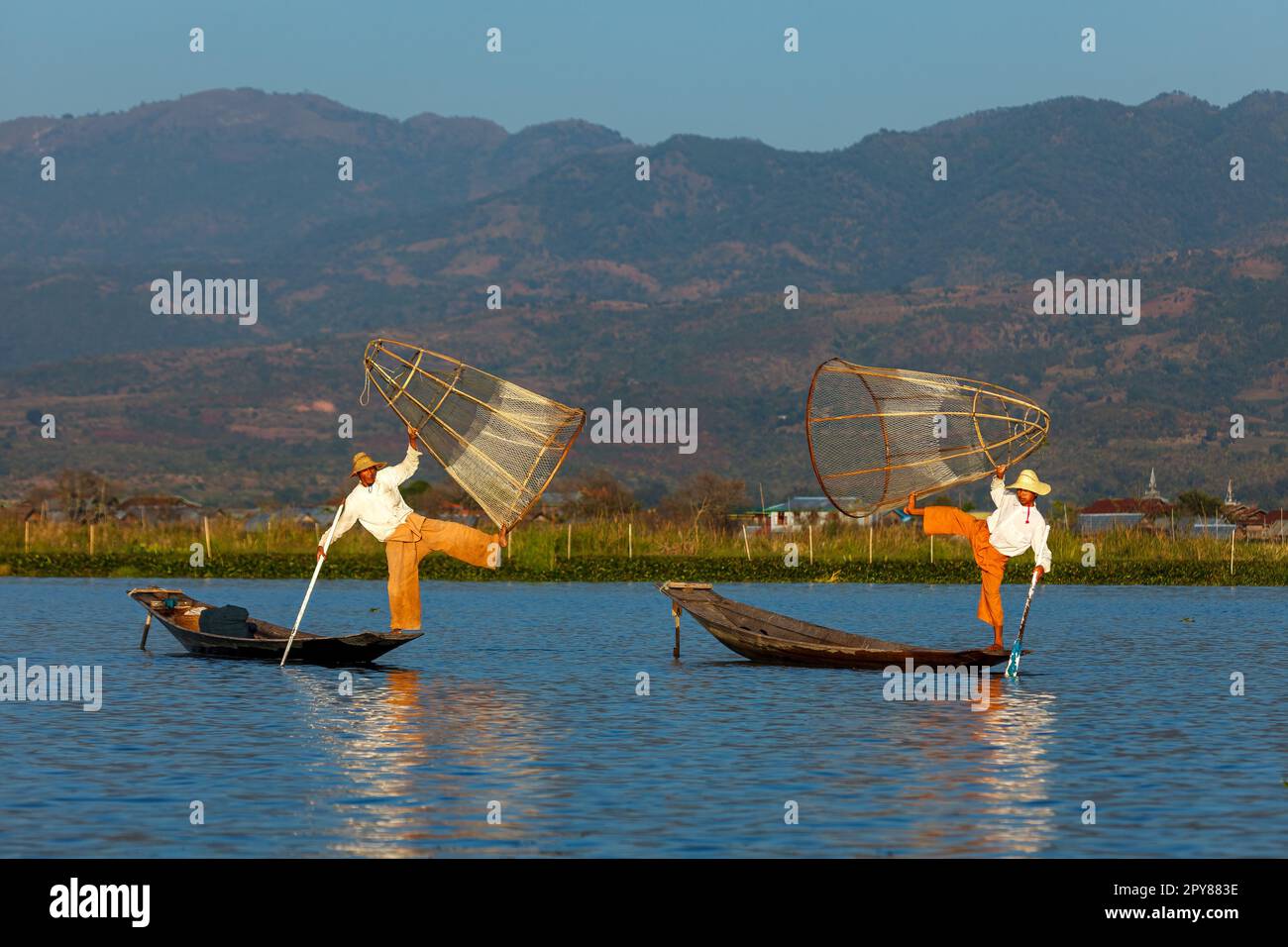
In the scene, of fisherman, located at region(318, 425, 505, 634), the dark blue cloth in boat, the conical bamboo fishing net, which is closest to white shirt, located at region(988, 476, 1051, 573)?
the conical bamboo fishing net

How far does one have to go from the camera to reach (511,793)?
56.9 ft

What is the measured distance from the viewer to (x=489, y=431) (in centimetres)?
2633

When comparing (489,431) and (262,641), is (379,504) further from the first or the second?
(262,641)

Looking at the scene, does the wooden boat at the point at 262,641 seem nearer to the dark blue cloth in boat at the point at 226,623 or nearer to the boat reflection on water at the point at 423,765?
the dark blue cloth in boat at the point at 226,623

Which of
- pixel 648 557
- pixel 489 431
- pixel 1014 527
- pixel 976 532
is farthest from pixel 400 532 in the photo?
pixel 648 557

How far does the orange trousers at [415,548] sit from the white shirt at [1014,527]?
19.6ft

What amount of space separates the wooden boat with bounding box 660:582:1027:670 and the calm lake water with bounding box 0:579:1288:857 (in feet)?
1.03

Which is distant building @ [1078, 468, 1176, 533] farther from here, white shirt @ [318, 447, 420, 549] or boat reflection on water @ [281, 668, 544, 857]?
boat reflection on water @ [281, 668, 544, 857]

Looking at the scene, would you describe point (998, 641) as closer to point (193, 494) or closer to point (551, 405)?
point (551, 405)

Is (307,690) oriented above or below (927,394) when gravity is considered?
below

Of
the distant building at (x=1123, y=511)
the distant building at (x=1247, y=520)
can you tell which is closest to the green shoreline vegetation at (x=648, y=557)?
the distant building at (x=1247, y=520)

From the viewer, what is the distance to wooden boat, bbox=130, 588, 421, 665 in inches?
1041
